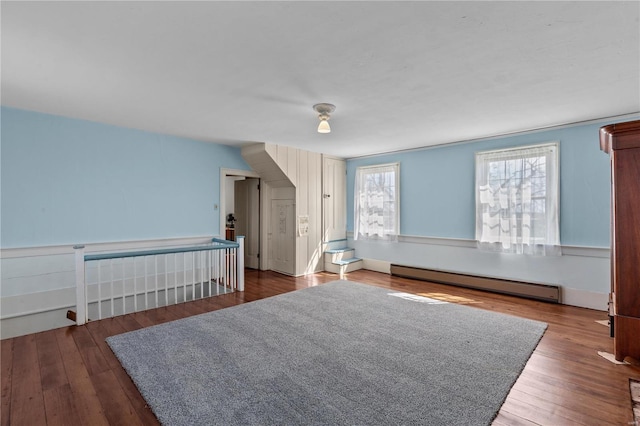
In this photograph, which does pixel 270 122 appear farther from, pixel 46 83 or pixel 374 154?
pixel 374 154

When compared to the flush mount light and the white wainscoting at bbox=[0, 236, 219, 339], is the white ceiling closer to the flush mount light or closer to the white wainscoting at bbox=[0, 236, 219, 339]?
the flush mount light

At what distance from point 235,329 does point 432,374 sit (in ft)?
6.60

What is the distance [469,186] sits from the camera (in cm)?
500

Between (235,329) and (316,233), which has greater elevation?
(316,233)

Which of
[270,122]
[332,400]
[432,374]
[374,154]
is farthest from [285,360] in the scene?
[374,154]

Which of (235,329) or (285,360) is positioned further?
(235,329)

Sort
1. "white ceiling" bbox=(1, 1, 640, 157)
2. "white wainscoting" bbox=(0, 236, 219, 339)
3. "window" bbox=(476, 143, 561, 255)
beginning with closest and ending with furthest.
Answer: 1. "white ceiling" bbox=(1, 1, 640, 157)
2. "white wainscoting" bbox=(0, 236, 219, 339)
3. "window" bbox=(476, 143, 561, 255)

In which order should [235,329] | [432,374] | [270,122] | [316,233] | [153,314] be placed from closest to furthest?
[432,374] < [235,329] < [153,314] < [270,122] < [316,233]

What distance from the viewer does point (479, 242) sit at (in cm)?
482

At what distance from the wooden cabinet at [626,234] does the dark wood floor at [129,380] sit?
292 millimetres

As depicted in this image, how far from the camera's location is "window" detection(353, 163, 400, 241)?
595 cm

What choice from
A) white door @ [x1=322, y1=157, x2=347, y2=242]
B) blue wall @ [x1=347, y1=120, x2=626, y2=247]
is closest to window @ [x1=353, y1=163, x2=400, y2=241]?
blue wall @ [x1=347, y1=120, x2=626, y2=247]

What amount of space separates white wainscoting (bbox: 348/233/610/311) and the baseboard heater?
0.32 feet

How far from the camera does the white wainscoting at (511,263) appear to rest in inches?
152
